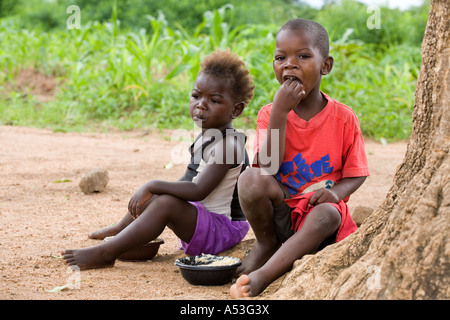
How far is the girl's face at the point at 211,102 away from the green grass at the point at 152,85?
384 centimetres

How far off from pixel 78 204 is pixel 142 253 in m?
1.26

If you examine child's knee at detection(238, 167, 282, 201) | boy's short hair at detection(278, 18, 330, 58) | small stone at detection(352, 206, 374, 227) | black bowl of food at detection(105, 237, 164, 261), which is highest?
boy's short hair at detection(278, 18, 330, 58)

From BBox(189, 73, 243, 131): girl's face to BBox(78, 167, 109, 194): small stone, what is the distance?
1.48 meters

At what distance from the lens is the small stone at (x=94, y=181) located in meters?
4.23

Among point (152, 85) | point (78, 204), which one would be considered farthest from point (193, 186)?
point (152, 85)

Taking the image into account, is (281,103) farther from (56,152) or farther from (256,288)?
(56,152)

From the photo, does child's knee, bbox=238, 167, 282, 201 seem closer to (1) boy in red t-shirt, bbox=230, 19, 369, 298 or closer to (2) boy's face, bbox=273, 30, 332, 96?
(1) boy in red t-shirt, bbox=230, 19, 369, 298

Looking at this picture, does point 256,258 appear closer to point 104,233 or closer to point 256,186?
point 256,186

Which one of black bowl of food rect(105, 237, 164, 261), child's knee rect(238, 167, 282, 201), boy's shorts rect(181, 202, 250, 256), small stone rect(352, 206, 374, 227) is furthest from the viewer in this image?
small stone rect(352, 206, 374, 227)

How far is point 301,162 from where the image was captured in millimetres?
2674

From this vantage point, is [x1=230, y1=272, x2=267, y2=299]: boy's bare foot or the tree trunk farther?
[x1=230, y1=272, x2=267, y2=299]: boy's bare foot

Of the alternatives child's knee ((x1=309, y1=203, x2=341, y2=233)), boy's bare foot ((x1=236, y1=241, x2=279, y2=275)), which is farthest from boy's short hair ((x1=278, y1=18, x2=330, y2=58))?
boy's bare foot ((x1=236, y1=241, x2=279, y2=275))

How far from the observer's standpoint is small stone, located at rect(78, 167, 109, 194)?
423 centimetres

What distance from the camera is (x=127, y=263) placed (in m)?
2.98
